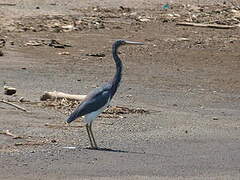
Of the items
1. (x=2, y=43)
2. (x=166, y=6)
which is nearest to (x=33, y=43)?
(x=2, y=43)

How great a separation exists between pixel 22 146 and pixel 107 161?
1.09m

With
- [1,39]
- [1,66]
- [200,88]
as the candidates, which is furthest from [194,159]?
[1,39]

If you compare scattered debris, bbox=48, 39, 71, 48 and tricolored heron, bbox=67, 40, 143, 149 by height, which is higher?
tricolored heron, bbox=67, 40, 143, 149

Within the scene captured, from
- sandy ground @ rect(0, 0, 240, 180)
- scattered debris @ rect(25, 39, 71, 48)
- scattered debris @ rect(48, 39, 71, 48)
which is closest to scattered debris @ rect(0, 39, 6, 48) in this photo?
sandy ground @ rect(0, 0, 240, 180)

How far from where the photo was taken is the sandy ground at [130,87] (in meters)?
10.6

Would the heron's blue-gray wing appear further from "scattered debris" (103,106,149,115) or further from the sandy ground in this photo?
"scattered debris" (103,106,149,115)

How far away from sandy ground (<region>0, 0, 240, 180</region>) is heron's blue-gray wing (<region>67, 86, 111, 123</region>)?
0.36 metres

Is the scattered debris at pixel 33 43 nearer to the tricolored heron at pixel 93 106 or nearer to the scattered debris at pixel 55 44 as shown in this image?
the scattered debris at pixel 55 44

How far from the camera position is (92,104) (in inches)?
448

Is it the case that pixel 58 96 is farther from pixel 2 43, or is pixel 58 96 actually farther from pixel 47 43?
pixel 47 43

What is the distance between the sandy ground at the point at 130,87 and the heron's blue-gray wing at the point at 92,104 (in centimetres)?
36

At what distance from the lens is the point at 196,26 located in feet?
79.4

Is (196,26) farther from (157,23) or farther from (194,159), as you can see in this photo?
(194,159)

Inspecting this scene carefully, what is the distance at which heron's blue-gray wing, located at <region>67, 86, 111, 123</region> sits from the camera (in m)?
11.3
